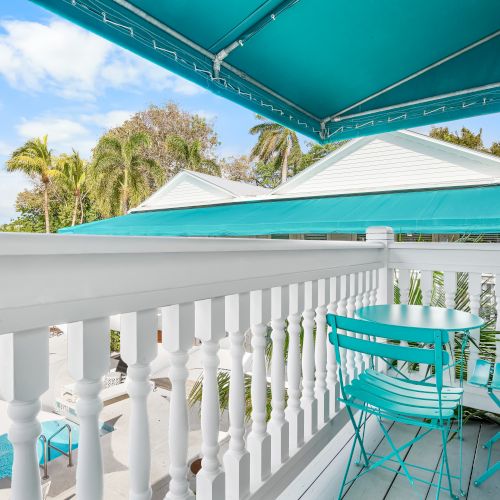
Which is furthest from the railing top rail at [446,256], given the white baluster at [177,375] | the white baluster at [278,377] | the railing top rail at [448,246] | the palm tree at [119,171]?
the palm tree at [119,171]

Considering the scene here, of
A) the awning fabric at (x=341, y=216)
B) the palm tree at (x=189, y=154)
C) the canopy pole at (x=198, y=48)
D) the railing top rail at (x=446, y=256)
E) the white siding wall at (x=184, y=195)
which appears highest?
the palm tree at (x=189, y=154)

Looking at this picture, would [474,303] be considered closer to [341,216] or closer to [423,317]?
[423,317]

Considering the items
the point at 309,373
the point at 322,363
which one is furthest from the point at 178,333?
the point at 322,363

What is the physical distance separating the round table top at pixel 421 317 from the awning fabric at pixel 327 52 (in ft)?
4.51

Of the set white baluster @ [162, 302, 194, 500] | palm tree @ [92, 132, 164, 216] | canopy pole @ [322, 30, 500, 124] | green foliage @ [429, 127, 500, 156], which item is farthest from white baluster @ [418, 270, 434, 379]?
green foliage @ [429, 127, 500, 156]

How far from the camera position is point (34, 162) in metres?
17.5

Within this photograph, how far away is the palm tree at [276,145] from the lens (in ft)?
83.1

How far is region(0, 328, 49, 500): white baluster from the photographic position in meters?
0.73

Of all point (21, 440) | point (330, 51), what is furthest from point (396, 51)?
point (21, 440)

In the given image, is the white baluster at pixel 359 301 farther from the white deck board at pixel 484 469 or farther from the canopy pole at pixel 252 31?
→ the canopy pole at pixel 252 31

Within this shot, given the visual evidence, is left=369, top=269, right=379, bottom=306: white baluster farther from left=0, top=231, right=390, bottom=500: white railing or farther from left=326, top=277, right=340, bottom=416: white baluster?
left=0, top=231, right=390, bottom=500: white railing

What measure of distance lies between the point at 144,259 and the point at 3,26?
136ft

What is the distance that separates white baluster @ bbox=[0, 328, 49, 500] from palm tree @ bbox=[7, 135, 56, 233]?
18192mm

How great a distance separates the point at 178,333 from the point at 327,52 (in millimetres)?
2151
